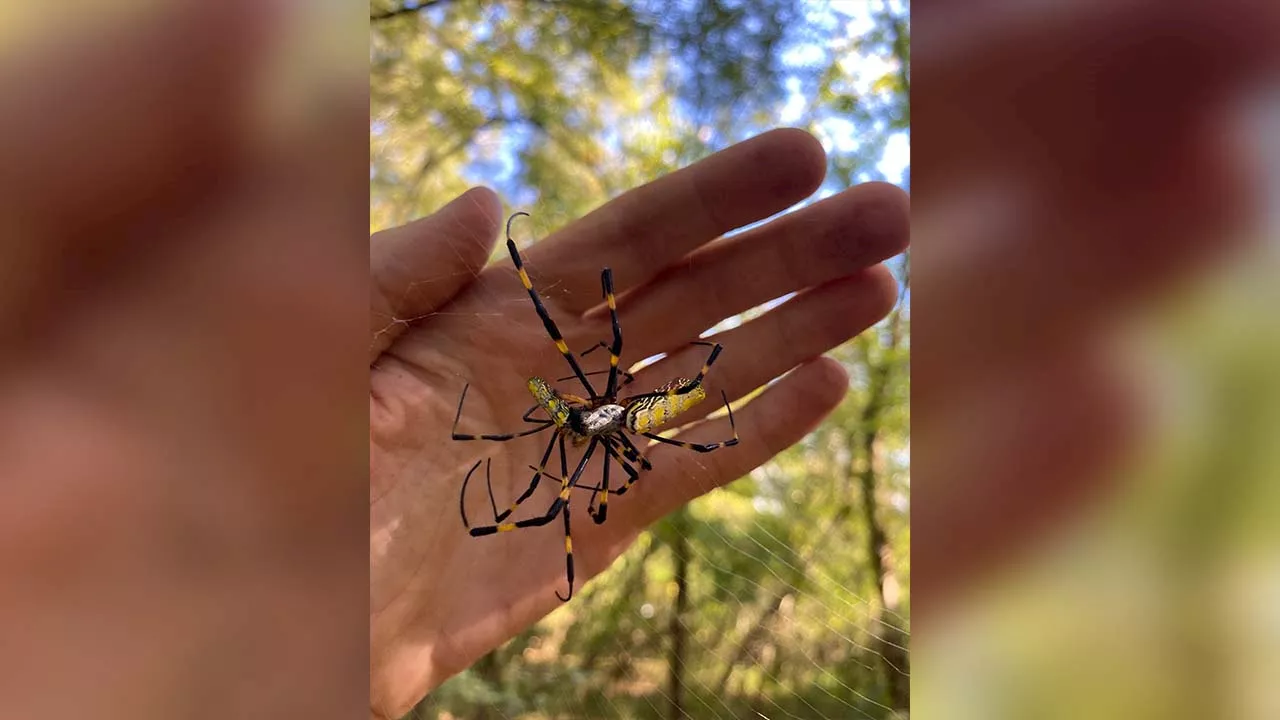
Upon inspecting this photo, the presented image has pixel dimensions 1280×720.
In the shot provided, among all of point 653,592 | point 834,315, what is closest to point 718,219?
point 834,315
